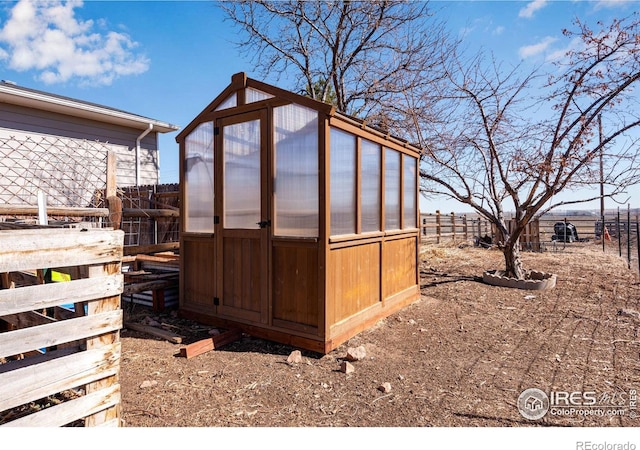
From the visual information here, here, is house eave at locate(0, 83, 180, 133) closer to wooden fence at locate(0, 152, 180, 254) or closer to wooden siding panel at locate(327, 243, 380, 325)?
wooden fence at locate(0, 152, 180, 254)

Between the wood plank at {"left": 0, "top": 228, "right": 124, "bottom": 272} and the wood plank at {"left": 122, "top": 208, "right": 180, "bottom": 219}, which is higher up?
the wood plank at {"left": 122, "top": 208, "right": 180, "bottom": 219}

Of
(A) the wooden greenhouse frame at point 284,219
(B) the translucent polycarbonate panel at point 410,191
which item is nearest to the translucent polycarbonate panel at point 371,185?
(A) the wooden greenhouse frame at point 284,219

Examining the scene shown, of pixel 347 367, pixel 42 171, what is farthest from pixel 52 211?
pixel 42 171

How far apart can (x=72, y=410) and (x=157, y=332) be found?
2.43 m

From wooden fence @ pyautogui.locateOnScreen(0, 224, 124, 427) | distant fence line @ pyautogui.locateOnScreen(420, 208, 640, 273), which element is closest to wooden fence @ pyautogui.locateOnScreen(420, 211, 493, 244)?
distant fence line @ pyautogui.locateOnScreen(420, 208, 640, 273)

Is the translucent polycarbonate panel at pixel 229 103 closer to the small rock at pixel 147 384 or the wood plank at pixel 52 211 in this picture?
the wood plank at pixel 52 211

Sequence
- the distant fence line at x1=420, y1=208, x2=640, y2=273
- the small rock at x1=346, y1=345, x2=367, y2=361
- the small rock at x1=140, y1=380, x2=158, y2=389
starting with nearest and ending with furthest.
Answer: the small rock at x1=140, y1=380, x2=158, y2=389 < the small rock at x1=346, y1=345, x2=367, y2=361 < the distant fence line at x1=420, y1=208, x2=640, y2=273

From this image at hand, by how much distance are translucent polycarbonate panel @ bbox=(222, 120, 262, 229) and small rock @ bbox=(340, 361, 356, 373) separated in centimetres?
174

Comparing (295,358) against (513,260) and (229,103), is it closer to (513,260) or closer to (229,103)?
(229,103)

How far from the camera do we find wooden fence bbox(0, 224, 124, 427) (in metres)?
1.71

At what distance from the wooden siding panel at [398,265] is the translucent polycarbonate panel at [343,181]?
97 centimetres

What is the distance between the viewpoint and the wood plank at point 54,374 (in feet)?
5.54

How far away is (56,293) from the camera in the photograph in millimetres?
1846

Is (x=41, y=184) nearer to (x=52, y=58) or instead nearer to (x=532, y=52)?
(x=52, y=58)
